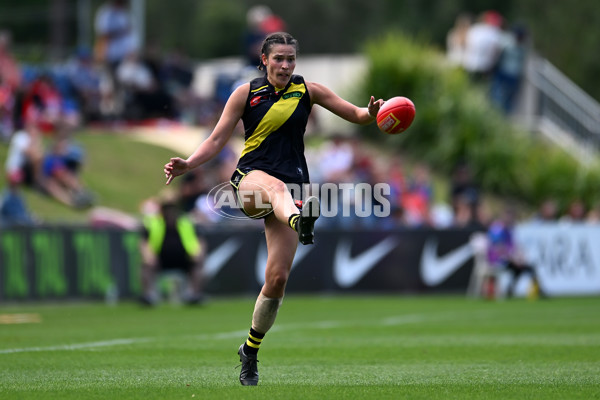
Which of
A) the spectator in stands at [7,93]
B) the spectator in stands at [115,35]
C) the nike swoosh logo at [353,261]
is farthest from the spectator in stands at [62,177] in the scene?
the nike swoosh logo at [353,261]

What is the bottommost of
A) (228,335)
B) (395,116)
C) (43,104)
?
(228,335)

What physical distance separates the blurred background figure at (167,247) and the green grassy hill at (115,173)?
2842 mm

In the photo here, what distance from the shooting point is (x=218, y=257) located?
2020 centimetres

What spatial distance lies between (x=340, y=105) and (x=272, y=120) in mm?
665

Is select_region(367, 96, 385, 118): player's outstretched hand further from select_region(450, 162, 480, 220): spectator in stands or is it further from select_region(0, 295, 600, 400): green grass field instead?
select_region(450, 162, 480, 220): spectator in stands

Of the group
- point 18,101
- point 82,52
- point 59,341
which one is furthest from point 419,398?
point 82,52

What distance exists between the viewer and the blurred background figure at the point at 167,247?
18.1m

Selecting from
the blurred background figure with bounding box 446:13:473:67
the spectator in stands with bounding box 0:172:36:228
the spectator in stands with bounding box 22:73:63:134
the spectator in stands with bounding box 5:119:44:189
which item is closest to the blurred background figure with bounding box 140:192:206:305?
the spectator in stands with bounding box 0:172:36:228

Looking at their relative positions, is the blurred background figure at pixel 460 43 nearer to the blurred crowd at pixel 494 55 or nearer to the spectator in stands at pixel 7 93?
the blurred crowd at pixel 494 55

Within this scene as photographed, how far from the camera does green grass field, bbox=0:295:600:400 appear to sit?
7.39m

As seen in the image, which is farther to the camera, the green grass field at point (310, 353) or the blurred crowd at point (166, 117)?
the blurred crowd at point (166, 117)

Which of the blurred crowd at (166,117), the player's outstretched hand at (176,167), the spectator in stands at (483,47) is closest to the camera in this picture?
the player's outstretched hand at (176,167)

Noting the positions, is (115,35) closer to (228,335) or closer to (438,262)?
(438,262)

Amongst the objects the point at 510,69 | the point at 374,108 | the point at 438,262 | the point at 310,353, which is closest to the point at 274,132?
the point at 374,108
